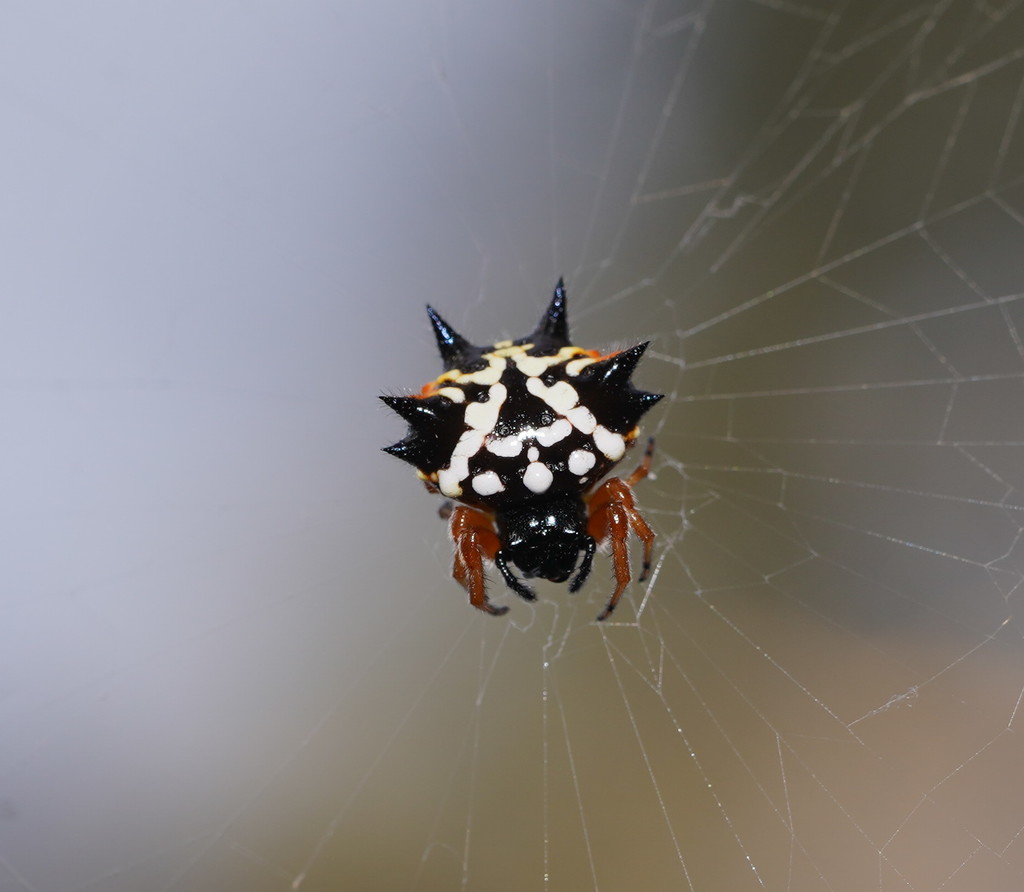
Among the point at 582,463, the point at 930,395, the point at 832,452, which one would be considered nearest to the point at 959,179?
the point at 930,395

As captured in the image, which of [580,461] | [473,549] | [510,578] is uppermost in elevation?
[580,461]

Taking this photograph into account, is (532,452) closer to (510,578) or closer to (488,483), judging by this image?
(488,483)

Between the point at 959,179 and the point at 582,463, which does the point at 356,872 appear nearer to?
Result: the point at 582,463

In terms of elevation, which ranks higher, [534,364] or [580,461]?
[534,364]

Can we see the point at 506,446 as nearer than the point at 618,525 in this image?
Yes

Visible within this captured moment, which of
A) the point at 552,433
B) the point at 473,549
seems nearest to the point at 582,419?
the point at 552,433

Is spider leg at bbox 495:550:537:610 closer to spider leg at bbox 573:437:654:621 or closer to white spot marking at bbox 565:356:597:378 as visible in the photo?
spider leg at bbox 573:437:654:621
